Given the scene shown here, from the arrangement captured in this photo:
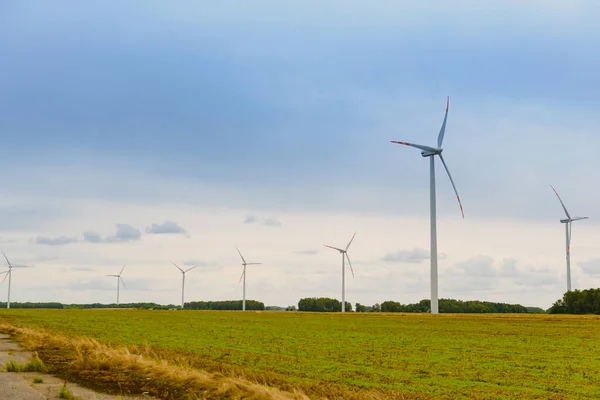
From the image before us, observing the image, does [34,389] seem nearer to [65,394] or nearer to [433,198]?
[65,394]

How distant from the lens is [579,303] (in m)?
137

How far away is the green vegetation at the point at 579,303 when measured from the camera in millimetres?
133300

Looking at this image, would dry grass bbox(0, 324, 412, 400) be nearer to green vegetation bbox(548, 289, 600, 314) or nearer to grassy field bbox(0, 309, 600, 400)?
grassy field bbox(0, 309, 600, 400)

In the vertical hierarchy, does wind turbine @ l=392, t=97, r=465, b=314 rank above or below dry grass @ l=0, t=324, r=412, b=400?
above

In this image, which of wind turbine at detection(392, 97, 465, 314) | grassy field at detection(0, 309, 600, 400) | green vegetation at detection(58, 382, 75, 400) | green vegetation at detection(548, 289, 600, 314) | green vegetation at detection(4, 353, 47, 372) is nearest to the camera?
green vegetation at detection(58, 382, 75, 400)

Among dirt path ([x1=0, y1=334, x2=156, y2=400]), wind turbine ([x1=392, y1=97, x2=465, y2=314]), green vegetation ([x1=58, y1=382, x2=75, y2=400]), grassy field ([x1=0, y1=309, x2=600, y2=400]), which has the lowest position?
grassy field ([x1=0, y1=309, x2=600, y2=400])

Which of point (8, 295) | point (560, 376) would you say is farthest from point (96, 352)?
point (8, 295)

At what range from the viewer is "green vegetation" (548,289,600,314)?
437ft

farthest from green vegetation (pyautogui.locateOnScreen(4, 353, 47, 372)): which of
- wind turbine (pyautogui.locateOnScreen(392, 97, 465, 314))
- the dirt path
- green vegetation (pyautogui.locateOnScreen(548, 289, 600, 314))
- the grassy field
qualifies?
green vegetation (pyautogui.locateOnScreen(548, 289, 600, 314))

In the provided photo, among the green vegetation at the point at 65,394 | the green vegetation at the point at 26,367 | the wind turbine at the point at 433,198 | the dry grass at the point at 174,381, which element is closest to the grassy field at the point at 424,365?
the dry grass at the point at 174,381

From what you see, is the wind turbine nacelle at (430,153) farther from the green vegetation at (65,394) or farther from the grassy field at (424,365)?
the green vegetation at (65,394)

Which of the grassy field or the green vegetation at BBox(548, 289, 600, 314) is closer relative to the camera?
the grassy field

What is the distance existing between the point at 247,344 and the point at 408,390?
67.6ft

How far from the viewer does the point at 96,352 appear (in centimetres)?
2458
